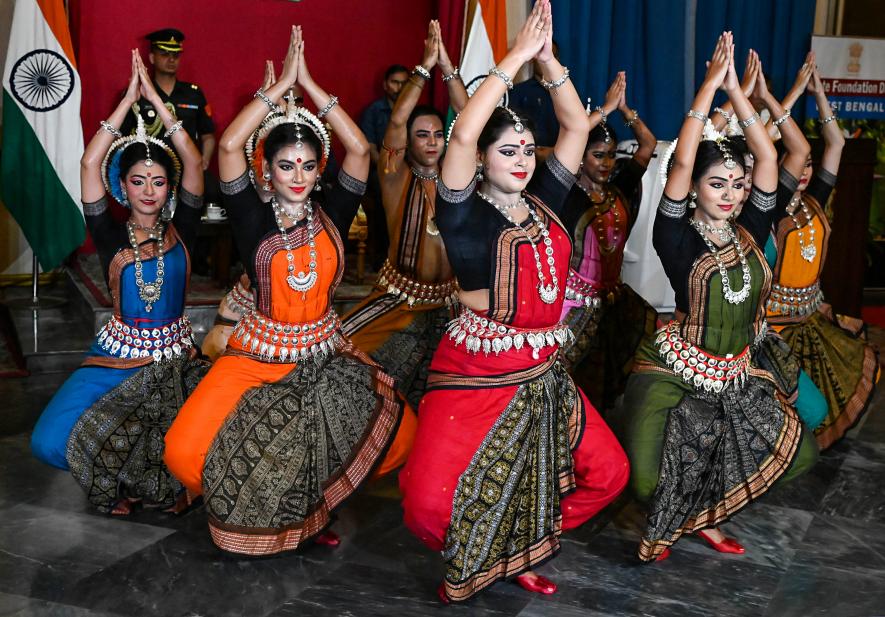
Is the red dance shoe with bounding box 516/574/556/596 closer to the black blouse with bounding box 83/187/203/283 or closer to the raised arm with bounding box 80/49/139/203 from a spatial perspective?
the black blouse with bounding box 83/187/203/283

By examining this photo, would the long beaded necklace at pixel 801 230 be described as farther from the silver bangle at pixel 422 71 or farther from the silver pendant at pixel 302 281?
the silver pendant at pixel 302 281

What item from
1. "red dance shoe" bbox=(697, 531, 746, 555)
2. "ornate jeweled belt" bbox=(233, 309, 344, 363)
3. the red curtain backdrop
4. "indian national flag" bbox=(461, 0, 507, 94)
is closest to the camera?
"ornate jeweled belt" bbox=(233, 309, 344, 363)

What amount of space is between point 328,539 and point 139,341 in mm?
929

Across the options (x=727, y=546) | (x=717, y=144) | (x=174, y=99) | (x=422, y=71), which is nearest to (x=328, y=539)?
(x=727, y=546)

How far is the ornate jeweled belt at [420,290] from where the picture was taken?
3.89 meters

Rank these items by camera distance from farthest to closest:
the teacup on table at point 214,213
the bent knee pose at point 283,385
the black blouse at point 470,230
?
1. the teacup on table at point 214,213
2. the bent knee pose at point 283,385
3. the black blouse at point 470,230

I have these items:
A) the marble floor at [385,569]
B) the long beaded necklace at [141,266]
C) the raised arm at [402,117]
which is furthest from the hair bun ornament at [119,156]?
the marble floor at [385,569]

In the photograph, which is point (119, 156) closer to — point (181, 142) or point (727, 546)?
point (181, 142)

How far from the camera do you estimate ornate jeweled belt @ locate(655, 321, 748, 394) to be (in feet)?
10.5

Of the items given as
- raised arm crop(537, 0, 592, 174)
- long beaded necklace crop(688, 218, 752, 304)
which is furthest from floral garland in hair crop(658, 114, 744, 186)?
raised arm crop(537, 0, 592, 174)

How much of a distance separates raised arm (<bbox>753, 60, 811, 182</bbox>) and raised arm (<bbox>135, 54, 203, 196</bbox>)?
195 centimetres

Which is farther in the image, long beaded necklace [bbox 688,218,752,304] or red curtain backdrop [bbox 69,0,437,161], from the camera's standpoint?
red curtain backdrop [bbox 69,0,437,161]

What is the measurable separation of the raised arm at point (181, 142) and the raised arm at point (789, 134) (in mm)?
1952

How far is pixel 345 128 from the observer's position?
329 cm
